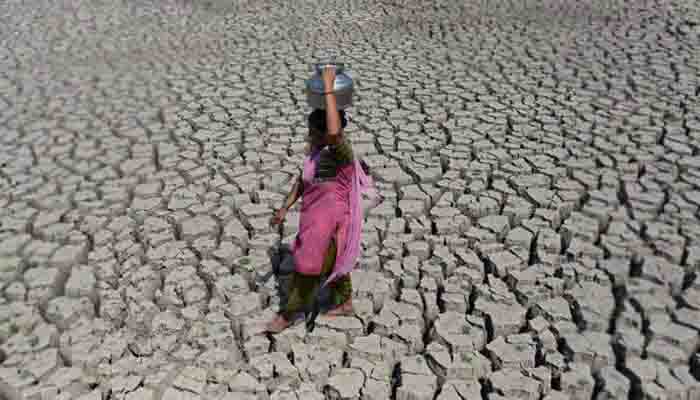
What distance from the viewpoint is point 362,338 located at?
2.40 m

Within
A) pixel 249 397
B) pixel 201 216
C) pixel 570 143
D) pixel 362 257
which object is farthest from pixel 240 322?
pixel 570 143

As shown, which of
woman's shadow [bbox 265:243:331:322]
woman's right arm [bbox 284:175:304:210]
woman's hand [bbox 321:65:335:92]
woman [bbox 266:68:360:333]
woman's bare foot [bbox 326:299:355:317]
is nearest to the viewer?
woman's hand [bbox 321:65:335:92]

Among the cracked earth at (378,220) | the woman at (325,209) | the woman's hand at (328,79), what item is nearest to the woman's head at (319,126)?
the woman at (325,209)

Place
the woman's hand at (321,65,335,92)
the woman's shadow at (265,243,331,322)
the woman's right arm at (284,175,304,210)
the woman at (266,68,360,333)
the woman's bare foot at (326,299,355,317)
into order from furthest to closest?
1. the woman's shadow at (265,243,331,322)
2. the woman's bare foot at (326,299,355,317)
3. the woman's right arm at (284,175,304,210)
4. the woman at (266,68,360,333)
5. the woman's hand at (321,65,335,92)

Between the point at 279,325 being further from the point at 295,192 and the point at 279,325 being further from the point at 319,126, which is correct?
the point at 319,126

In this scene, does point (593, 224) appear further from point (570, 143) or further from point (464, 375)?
point (464, 375)

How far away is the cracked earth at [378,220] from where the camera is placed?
2.28 metres

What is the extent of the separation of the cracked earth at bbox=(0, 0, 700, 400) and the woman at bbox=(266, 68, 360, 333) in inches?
11.8

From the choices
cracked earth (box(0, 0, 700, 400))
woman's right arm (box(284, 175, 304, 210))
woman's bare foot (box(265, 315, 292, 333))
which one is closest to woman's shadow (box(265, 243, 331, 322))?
cracked earth (box(0, 0, 700, 400))

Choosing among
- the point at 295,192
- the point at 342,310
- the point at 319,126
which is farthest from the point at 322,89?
the point at 342,310

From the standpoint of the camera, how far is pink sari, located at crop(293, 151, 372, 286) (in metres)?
2.22

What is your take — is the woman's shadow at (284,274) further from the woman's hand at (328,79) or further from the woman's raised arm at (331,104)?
the woman's hand at (328,79)

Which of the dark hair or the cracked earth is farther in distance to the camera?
the cracked earth

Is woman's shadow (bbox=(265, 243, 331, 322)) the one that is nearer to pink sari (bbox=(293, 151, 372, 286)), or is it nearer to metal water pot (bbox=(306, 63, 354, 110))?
pink sari (bbox=(293, 151, 372, 286))
